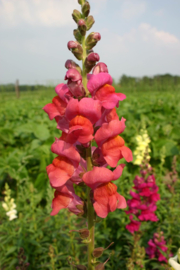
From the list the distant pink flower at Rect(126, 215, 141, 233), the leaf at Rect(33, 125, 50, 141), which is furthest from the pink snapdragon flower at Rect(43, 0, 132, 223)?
the leaf at Rect(33, 125, 50, 141)

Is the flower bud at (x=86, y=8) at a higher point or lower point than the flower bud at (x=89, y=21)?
higher

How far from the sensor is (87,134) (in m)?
0.93

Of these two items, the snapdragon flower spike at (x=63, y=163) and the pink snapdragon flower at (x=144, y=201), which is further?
the pink snapdragon flower at (x=144, y=201)

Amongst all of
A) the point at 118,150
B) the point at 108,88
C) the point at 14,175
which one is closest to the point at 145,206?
the point at 118,150

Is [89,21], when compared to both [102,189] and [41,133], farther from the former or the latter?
[41,133]

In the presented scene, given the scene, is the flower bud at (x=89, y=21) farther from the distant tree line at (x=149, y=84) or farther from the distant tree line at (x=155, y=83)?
the distant tree line at (x=155, y=83)

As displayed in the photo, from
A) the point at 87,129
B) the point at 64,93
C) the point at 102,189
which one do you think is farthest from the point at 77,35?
the point at 102,189

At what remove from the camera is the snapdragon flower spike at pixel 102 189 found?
93 cm

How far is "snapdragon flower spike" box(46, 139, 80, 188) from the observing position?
950 millimetres

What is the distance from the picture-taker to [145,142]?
9.96 ft

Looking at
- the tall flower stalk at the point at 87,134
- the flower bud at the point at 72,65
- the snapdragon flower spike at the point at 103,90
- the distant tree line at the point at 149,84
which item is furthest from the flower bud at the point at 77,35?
the distant tree line at the point at 149,84

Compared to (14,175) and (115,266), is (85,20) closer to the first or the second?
(115,266)

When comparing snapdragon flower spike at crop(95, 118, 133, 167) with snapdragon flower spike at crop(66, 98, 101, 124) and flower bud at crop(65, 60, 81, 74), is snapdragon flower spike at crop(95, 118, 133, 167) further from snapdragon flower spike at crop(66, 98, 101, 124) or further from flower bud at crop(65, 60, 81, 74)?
flower bud at crop(65, 60, 81, 74)

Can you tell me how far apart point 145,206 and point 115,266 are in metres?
0.60
